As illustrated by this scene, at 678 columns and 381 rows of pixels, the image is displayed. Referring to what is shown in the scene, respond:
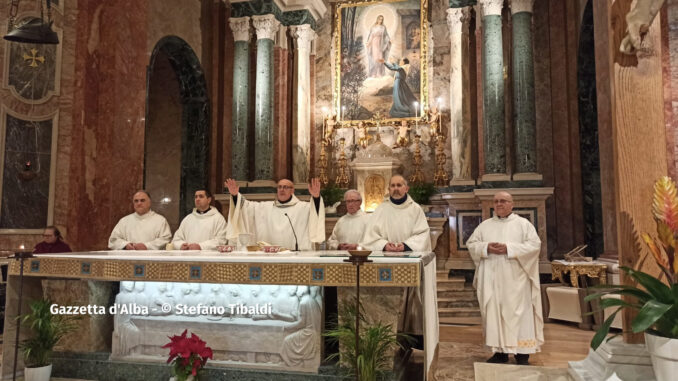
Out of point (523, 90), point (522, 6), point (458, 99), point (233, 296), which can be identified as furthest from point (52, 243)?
point (522, 6)

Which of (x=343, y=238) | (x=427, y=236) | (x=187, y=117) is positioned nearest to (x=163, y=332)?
(x=343, y=238)

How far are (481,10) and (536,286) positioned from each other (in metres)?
6.26

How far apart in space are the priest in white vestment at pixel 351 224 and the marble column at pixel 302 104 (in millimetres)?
4774

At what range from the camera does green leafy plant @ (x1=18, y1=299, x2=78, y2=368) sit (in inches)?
189

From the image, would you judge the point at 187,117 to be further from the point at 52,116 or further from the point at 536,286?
the point at 536,286

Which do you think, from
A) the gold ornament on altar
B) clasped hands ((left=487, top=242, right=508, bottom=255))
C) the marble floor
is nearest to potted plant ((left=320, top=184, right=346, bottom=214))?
the gold ornament on altar

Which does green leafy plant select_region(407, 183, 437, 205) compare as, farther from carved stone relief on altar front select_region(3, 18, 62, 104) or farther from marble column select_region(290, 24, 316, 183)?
carved stone relief on altar front select_region(3, 18, 62, 104)

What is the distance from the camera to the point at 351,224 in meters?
6.44

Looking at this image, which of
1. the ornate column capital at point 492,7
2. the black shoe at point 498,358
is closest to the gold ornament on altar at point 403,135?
the ornate column capital at point 492,7

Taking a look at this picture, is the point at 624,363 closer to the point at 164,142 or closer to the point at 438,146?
the point at 438,146

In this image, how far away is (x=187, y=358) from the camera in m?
4.22

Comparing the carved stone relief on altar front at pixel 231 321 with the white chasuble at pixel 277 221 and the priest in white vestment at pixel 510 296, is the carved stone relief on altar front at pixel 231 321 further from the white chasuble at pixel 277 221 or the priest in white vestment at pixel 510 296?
the priest in white vestment at pixel 510 296

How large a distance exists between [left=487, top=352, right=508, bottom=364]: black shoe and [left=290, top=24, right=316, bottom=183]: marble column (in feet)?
21.1

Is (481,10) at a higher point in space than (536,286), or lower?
higher
